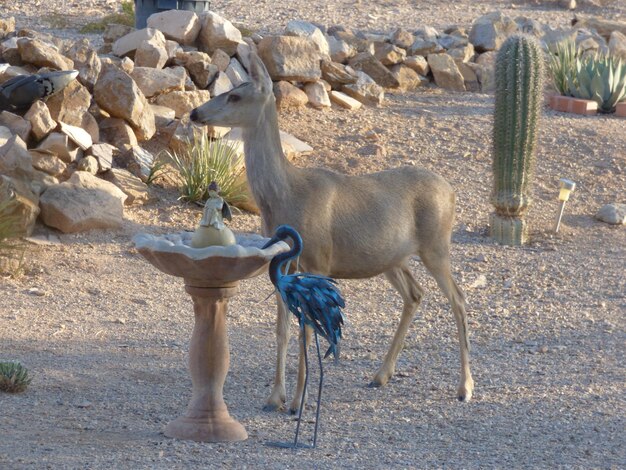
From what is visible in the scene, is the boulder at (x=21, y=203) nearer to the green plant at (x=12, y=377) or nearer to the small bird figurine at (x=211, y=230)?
the green plant at (x=12, y=377)

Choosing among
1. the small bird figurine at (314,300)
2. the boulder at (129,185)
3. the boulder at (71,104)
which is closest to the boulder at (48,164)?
the boulder at (129,185)

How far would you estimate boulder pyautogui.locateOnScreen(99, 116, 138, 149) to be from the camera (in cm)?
1345

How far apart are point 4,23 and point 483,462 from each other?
11.1 metres

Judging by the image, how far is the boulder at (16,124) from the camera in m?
12.5

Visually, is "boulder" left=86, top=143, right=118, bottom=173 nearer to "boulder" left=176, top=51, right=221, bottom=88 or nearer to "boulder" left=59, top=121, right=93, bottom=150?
"boulder" left=59, top=121, right=93, bottom=150

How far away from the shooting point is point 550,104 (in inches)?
688

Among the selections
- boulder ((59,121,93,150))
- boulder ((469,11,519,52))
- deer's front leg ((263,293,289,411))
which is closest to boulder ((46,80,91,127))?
boulder ((59,121,93,150))

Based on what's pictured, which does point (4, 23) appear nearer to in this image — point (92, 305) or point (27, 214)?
point (27, 214)

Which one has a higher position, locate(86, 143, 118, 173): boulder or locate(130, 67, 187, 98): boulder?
locate(130, 67, 187, 98): boulder

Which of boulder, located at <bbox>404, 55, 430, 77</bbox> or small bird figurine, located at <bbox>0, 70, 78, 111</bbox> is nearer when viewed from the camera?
small bird figurine, located at <bbox>0, 70, 78, 111</bbox>

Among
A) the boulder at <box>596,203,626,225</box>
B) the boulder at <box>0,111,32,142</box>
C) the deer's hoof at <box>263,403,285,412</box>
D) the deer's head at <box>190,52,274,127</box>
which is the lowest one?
the boulder at <box>596,203,626,225</box>

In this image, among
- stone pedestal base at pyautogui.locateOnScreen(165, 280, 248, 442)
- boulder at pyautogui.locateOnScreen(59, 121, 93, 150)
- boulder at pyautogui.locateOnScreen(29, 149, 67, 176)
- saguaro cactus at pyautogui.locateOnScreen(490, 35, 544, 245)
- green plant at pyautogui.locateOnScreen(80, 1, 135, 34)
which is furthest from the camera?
green plant at pyautogui.locateOnScreen(80, 1, 135, 34)

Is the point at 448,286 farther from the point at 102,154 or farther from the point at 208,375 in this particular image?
the point at 102,154

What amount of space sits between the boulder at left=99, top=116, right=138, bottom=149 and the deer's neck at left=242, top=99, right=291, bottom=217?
5.58m
